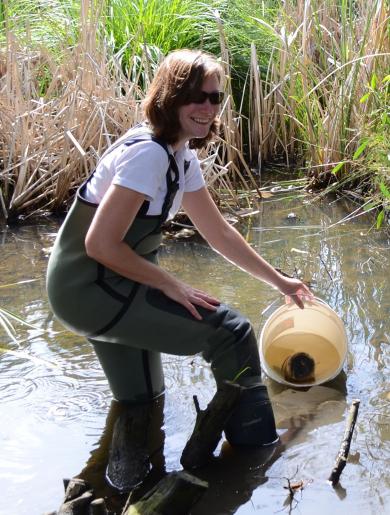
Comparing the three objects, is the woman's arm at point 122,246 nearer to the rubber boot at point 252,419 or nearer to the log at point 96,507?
the rubber boot at point 252,419

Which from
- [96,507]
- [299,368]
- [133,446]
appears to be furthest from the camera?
[299,368]

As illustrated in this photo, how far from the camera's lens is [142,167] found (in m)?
2.91

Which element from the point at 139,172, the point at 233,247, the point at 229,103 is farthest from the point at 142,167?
the point at 229,103

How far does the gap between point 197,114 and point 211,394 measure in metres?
1.22

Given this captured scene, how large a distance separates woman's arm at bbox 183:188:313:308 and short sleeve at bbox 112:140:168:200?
0.47 metres

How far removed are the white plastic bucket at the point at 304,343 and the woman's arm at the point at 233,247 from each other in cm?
30

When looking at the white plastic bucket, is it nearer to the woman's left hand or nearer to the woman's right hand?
the woman's left hand

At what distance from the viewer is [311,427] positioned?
3.46m

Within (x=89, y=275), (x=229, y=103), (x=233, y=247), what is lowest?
(x=229, y=103)

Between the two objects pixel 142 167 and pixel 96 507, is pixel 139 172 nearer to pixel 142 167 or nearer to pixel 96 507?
pixel 142 167

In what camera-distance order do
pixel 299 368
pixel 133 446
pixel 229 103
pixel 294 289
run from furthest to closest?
1. pixel 229 103
2. pixel 299 368
3. pixel 294 289
4. pixel 133 446

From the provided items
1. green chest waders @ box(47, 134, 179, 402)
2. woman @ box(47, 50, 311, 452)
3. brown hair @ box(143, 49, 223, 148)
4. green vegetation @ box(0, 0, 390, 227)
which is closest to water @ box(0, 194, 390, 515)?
woman @ box(47, 50, 311, 452)

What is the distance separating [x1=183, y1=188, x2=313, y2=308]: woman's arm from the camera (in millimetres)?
3439

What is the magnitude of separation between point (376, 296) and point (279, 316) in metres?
1.02
